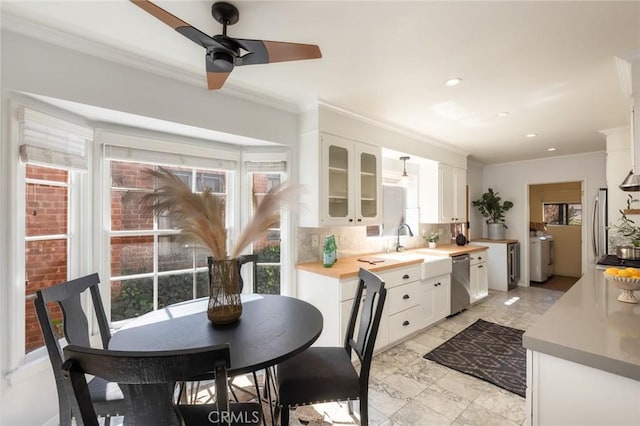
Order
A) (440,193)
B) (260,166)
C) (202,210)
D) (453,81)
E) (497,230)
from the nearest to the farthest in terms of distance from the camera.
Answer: (202,210), (453,81), (260,166), (440,193), (497,230)

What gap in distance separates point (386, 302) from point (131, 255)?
7.64 feet

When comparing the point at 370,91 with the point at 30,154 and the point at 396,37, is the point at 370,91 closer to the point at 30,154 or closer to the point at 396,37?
the point at 396,37

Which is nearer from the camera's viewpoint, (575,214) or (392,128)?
(392,128)

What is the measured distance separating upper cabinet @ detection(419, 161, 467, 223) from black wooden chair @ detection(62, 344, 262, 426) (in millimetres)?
4114

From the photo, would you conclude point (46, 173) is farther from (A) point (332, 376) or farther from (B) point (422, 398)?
(B) point (422, 398)

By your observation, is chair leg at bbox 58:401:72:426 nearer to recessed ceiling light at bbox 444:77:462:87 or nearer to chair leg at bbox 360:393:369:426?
chair leg at bbox 360:393:369:426

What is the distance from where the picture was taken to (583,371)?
3.30ft

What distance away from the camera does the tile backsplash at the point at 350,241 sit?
304 centimetres

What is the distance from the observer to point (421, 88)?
7.95 ft

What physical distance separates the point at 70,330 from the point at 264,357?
1128 mm

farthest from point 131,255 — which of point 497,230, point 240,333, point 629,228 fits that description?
point 497,230

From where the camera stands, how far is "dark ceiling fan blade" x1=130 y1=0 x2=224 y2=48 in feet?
3.41

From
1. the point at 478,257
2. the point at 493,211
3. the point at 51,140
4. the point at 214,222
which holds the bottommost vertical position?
the point at 478,257

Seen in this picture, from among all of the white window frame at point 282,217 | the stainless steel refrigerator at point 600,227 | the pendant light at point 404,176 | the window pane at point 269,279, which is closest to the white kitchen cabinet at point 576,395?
the white window frame at point 282,217
